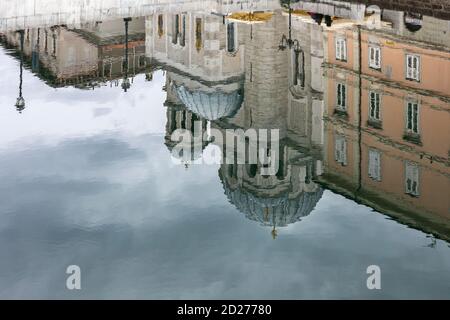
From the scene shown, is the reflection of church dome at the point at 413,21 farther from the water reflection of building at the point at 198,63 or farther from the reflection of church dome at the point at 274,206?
the reflection of church dome at the point at 274,206

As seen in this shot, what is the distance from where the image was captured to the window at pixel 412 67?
30139 millimetres

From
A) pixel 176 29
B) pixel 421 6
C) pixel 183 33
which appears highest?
pixel 421 6

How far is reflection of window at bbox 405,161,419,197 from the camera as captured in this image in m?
22.5

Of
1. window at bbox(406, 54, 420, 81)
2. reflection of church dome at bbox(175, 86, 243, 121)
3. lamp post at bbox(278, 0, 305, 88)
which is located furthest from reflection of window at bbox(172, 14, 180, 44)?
window at bbox(406, 54, 420, 81)

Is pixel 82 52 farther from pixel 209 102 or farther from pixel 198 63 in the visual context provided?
pixel 209 102

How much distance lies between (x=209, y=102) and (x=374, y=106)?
30.9ft

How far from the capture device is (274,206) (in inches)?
1088

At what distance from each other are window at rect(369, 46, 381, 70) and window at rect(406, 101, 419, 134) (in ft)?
12.3

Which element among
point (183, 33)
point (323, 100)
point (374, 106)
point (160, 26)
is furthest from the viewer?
point (160, 26)

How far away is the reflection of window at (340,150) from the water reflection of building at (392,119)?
0.12 feet

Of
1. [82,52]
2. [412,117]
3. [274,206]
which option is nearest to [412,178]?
[412,117]

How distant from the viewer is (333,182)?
23.2 m

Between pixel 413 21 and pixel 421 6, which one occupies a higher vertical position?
pixel 421 6

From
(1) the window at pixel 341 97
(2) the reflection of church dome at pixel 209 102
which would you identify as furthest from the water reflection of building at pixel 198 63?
(1) the window at pixel 341 97
